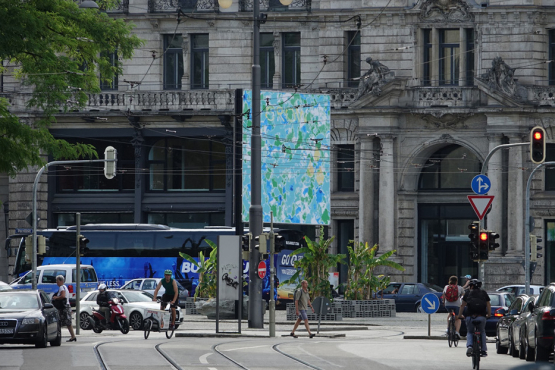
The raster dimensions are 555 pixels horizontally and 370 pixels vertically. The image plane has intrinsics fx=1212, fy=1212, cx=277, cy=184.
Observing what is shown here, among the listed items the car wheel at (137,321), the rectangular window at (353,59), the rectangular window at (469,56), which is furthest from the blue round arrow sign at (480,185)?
the rectangular window at (353,59)

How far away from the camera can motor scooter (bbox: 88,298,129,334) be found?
3356 centimetres

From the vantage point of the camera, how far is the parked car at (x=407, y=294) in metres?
46.9

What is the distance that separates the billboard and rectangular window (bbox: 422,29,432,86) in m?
4.59

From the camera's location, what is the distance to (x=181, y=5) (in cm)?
5422

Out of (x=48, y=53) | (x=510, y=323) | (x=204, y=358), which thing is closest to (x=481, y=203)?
Result: (x=510, y=323)

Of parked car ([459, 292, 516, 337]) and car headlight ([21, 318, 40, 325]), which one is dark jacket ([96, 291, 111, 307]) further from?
parked car ([459, 292, 516, 337])

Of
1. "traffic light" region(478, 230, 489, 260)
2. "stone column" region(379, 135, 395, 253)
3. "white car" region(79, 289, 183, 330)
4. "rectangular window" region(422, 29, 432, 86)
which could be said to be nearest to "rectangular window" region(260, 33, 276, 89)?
"stone column" region(379, 135, 395, 253)

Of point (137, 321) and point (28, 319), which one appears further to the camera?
point (137, 321)

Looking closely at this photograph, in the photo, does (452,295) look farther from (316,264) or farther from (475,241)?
(316,264)

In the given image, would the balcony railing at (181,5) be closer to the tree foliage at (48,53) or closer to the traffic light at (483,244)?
the tree foliage at (48,53)

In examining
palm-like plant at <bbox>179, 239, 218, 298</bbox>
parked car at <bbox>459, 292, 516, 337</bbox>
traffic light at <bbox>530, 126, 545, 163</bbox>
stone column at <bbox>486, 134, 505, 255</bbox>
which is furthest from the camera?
stone column at <bbox>486, 134, 505, 255</bbox>

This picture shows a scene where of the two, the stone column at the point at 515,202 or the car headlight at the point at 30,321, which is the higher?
the stone column at the point at 515,202

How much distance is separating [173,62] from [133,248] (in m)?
9.87

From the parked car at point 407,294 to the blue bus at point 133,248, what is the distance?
4912mm
